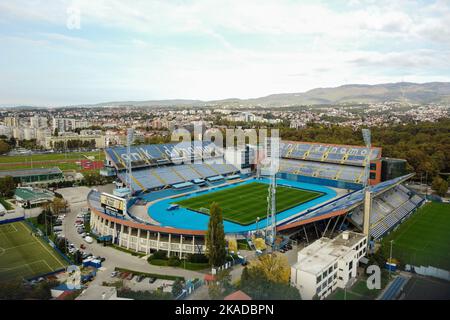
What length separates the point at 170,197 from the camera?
3247 cm

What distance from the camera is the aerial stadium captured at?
22656 mm

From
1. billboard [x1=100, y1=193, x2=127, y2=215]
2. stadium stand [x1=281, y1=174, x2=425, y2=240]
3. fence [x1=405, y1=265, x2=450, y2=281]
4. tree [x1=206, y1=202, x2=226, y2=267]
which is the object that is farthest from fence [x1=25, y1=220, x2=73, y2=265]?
fence [x1=405, y1=265, x2=450, y2=281]

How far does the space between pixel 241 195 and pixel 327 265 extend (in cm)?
1848

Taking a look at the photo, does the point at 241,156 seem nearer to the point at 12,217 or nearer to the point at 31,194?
the point at 31,194

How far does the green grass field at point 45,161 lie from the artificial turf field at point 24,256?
30190mm

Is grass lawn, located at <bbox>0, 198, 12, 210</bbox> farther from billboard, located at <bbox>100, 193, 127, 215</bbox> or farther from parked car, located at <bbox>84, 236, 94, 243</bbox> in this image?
billboard, located at <bbox>100, 193, 127, 215</bbox>

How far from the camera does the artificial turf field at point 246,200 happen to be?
91.4 ft

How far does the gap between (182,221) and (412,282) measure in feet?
50.2

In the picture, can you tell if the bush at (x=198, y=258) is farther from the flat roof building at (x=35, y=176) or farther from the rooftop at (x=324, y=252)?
the flat roof building at (x=35, y=176)

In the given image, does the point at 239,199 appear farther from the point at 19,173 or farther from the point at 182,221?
the point at 19,173

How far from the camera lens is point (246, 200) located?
32.0 meters

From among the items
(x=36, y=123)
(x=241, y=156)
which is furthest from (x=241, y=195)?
(x=36, y=123)

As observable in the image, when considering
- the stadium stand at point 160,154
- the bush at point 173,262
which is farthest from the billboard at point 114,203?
the stadium stand at point 160,154
